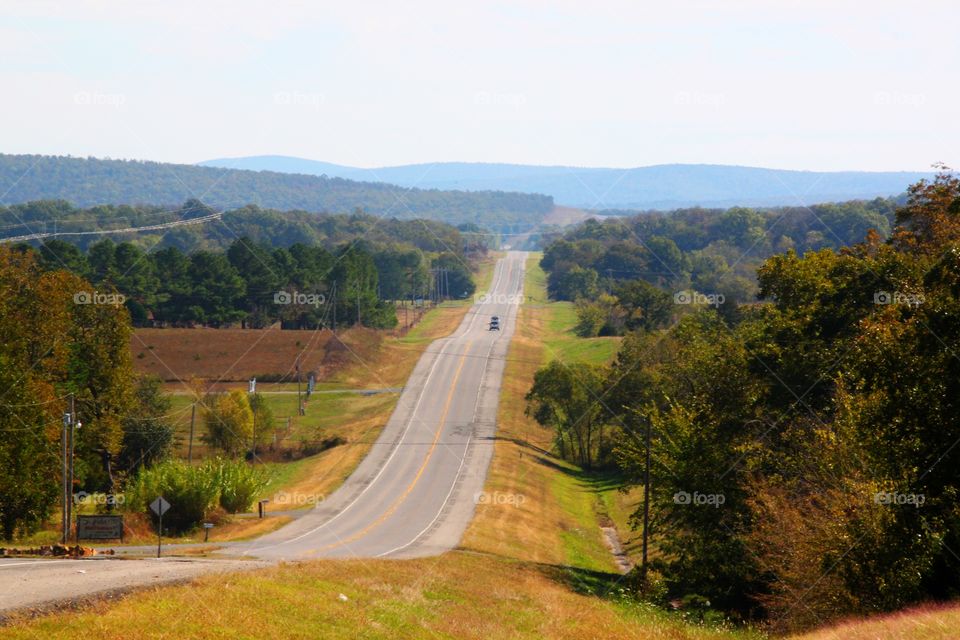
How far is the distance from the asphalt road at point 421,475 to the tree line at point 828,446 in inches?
512

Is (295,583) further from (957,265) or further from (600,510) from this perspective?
(600,510)

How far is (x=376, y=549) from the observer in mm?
49781

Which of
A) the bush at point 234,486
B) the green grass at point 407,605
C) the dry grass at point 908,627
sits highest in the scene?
the dry grass at point 908,627

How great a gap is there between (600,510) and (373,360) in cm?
5264

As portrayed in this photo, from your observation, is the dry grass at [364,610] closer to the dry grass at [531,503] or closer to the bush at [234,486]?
the dry grass at [531,503]

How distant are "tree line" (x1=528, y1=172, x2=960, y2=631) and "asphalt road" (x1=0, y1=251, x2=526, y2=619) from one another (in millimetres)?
13819

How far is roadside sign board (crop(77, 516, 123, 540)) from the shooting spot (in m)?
45.5

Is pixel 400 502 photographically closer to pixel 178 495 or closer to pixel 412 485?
pixel 412 485

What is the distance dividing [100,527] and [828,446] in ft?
104

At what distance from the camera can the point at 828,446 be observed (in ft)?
133

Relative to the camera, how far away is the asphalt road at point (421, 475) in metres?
52.1

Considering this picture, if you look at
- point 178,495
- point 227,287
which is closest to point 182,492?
point 178,495

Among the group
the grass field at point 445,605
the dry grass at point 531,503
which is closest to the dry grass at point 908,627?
the grass field at point 445,605

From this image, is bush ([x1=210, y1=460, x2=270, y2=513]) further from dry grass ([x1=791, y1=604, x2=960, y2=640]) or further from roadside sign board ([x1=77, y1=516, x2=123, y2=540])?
dry grass ([x1=791, y1=604, x2=960, y2=640])
